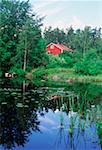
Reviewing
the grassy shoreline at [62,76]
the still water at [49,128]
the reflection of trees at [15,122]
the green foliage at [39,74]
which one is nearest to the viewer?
the still water at [49,128]

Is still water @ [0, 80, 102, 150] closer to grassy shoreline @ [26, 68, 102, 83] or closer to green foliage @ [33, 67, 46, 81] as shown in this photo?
grassy shoreline @ [26, 68, 102, 83]

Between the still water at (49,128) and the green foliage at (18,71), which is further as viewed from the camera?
the green foliage at (18,71)

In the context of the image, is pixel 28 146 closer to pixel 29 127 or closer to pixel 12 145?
pixel 12 145

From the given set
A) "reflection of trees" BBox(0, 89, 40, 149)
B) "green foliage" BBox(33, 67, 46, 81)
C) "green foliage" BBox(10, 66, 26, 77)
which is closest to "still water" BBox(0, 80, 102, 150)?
"reflection of trees" BBox(0, 89, 40, 149)

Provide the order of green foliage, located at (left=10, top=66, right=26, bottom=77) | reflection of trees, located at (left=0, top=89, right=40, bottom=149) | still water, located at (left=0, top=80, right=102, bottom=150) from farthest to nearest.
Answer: green foliage, located at (left=10, top=66, right=26, bottom=77) < reflection of trees, located at (left=0, top=89, right=40, bottom=149) < still water, located at (left=0, top=80, right=102, bottom=150)

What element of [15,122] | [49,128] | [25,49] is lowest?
[49,128]

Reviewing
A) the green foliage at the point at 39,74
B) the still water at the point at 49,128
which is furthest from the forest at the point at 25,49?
the still water at the point at 49,128

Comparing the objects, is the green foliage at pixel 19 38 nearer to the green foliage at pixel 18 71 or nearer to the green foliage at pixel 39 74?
the green foliage at pixel 18 71

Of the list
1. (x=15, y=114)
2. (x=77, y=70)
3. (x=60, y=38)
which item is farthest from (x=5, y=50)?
(x=60, y=38)

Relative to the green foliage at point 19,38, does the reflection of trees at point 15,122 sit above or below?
below

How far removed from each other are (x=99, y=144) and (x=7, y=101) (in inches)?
198

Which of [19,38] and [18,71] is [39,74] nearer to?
[18,71]

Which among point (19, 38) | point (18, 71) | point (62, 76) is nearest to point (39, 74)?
point (18, 71)

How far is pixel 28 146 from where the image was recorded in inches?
244
